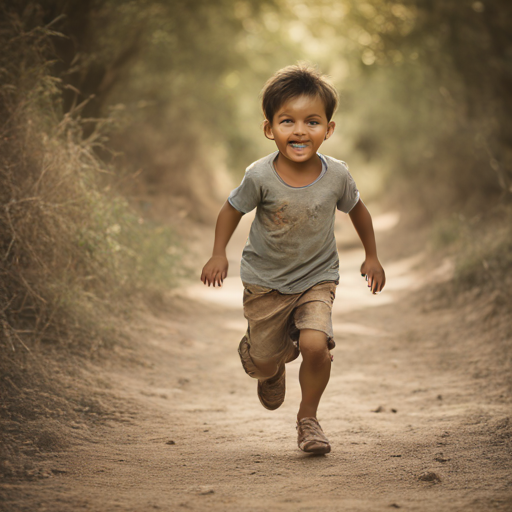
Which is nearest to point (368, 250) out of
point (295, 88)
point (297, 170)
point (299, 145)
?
point (297, 170)

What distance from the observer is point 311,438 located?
325 cm

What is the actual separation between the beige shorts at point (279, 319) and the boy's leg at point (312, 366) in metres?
0.05

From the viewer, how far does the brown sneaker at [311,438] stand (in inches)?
127

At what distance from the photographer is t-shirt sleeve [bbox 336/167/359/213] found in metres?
3.35

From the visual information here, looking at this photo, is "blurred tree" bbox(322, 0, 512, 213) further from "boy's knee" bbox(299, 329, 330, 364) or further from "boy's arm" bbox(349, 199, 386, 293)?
"boy's knee" bbox(299, 329, 330, 364)

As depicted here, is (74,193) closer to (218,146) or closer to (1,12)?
(1,12)

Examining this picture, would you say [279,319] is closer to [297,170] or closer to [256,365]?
[256,365]

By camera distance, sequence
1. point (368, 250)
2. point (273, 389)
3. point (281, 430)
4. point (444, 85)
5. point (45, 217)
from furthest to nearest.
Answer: point (444, 85) → point (45, 217) → point (281, 430) → point (273, 389) → point (368, 250)

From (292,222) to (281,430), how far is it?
1.46 meters

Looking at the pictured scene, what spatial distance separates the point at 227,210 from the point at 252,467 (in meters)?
1.33

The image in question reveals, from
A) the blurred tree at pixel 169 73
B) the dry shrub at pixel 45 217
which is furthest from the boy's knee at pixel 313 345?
the blurred tree at pixel 169 73

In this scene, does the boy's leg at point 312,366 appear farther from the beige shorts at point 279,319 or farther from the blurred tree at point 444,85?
the blurred tree at point 444,85

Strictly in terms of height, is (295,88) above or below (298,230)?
above

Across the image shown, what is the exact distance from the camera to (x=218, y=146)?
17141mm
